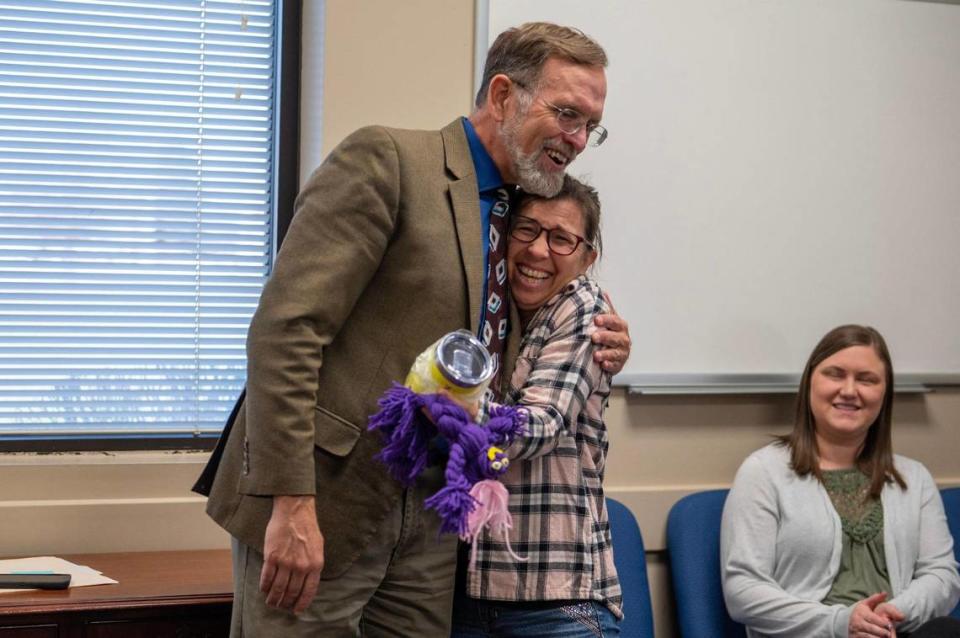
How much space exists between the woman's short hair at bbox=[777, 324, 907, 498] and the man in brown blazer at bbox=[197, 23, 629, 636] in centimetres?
125

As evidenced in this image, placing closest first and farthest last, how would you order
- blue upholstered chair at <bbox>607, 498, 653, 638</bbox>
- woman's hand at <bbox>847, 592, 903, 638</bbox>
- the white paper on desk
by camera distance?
the white paper on desk, woman's hand at <bbox>847, 592, 903, 638</bbox>, blue upholstered chair at <bbox>607, 498, 653, 638</bbox>

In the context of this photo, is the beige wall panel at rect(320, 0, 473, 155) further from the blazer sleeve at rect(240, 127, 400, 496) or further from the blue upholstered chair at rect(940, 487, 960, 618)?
the blue upholstered chair at rect(940, 487, 960, 618)

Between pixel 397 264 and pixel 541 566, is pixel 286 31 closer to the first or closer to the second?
pixel 397 264

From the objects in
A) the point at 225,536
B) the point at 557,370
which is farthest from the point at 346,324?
the point at 225,536

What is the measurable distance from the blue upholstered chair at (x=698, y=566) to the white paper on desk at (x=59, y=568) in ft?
5.15

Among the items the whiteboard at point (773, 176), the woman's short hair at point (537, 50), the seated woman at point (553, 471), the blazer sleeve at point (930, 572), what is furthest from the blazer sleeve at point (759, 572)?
the woman's short hair at point (537, 50)

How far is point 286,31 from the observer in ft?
10.0

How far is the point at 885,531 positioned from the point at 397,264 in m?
1.78

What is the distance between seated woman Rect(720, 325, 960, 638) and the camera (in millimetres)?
2820

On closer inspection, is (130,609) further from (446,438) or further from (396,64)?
(396,64)

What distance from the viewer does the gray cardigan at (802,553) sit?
2.81 m

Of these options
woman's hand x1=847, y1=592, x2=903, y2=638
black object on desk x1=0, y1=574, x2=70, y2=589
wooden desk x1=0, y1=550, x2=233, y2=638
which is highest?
black object on desk x1=0, y1=574, x2=70, y2=589

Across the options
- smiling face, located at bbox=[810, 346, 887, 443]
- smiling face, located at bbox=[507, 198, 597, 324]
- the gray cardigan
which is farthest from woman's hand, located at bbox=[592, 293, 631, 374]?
smiling face, located at bbox=[810, 346, 887, 443]

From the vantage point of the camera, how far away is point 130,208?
2.97m
